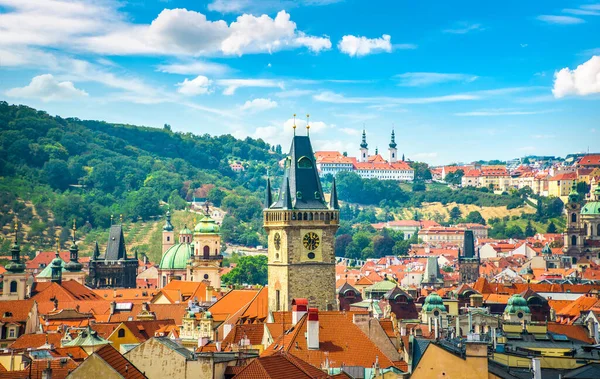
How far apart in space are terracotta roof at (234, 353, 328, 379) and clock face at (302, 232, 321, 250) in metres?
30.2

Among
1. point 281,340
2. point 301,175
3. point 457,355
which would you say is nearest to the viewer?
point 457,355

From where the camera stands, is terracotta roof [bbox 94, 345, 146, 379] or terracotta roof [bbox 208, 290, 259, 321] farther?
terracotta roof [bbox 208, 290, 259, 321]

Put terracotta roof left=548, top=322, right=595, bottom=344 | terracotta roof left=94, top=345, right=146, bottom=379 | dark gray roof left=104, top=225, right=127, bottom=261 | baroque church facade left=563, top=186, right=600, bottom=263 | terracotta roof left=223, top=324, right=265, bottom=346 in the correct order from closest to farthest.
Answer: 1. terracotta roof left=94, top=345, right=146, bottom=379
2. terracotta roof left=223, top=324, right=265, bottom=346
3. terracotta roof left=548, top=322, right=595, bottom=344
4. dark gray roof left=104, top=225, right=127, bottom=261
5. baroque church facade left=563, top=186, right=600, bottom=263

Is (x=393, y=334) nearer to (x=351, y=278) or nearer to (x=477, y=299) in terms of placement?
→ (x=477, y=299)

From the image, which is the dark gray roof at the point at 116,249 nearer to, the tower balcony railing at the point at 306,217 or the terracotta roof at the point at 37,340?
the terracotta roof at the point at 37,340

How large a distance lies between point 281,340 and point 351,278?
312 feet

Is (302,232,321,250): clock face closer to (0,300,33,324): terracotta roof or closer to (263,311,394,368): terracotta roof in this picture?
(263,311,394,368): terracotta roof

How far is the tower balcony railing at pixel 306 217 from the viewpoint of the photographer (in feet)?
225

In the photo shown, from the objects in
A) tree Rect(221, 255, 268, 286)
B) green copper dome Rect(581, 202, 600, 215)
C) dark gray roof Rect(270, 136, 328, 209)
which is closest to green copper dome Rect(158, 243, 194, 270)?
tree Rect(221, 255, 268, 286)

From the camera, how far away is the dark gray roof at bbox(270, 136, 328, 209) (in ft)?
227

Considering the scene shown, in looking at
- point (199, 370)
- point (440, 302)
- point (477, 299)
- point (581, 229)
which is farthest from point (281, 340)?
point (581, 229)

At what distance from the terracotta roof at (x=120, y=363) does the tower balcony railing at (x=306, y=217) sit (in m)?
33.2

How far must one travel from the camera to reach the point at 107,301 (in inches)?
4090

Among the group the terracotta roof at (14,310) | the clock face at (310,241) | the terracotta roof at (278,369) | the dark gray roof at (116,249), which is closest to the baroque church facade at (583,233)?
the dark gray roof at (116,249)
